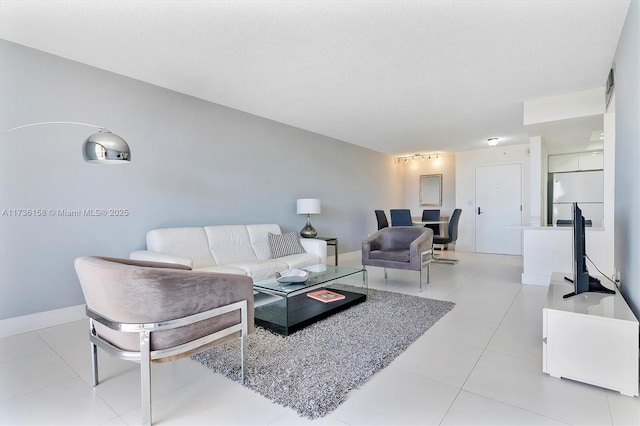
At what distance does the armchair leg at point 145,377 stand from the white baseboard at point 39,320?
6.97 ft

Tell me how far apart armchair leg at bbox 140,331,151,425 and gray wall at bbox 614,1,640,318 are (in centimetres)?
290

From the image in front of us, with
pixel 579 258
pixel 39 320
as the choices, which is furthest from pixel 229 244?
pixel 579 258

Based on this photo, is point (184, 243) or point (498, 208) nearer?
point (184, 243)

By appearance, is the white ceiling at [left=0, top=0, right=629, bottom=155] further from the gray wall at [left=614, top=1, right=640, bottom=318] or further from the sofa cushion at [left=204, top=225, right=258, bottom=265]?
the sofa cushion at [left=204, top=225, right=258, bottom=265]

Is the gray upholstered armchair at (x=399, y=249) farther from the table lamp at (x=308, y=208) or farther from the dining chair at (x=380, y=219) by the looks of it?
the dining chair at (x=380, y=219)

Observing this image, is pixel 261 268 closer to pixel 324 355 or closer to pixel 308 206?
pixel 324 355

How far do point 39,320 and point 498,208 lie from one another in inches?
316

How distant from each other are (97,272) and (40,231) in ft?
6.33

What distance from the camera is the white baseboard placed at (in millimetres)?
2578

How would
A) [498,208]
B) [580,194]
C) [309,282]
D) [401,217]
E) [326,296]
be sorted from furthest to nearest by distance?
[498,208] < [580,194] < [401,217] < [326,296] < [309,282]

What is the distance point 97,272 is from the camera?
149cm

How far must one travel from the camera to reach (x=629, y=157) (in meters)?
2.19

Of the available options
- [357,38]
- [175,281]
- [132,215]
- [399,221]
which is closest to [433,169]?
[399,221]

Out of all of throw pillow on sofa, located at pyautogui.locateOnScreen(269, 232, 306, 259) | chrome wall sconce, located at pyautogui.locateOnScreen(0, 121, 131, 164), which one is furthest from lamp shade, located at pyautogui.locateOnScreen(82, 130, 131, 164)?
throw pillow on sofa, located at pyautogui.locateOnScreen(269, 232, 306, 259)
